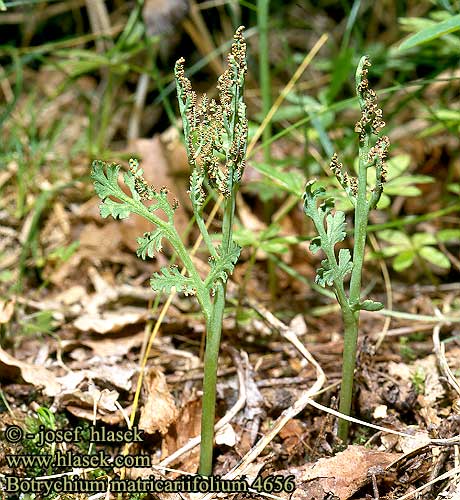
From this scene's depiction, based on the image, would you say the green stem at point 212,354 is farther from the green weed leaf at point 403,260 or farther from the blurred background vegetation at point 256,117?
the green weed leaf at point 403,260

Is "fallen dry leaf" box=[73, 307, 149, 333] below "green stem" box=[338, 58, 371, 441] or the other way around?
below

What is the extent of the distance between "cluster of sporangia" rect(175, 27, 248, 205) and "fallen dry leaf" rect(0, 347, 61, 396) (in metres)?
0.80

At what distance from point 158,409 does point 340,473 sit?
1.78ft

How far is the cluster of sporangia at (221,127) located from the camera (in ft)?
4.89

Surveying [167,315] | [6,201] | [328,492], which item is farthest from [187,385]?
[6,201]

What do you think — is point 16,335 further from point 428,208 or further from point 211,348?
point 428,208

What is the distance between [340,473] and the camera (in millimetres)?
1575

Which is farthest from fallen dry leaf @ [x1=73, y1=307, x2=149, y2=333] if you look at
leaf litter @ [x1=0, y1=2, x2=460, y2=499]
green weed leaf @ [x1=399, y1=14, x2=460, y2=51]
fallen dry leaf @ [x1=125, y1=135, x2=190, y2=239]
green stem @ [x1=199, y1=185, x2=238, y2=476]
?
green weed leaf @ [x1=399, y1=14, x2=460, y2=51]

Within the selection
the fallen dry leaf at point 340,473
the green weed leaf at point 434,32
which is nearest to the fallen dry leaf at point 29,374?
the fallen dry leaf at point 340,473

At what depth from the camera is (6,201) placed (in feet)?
10.4

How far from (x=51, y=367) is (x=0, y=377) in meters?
0.18

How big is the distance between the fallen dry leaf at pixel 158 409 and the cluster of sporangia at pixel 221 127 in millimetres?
638

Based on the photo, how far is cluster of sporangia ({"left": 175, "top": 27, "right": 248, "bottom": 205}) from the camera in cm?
149

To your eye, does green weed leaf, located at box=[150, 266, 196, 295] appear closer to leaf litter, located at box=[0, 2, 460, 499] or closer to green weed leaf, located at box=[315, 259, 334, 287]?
green weed leaf, located at box=[315, 259, 334, 287]
